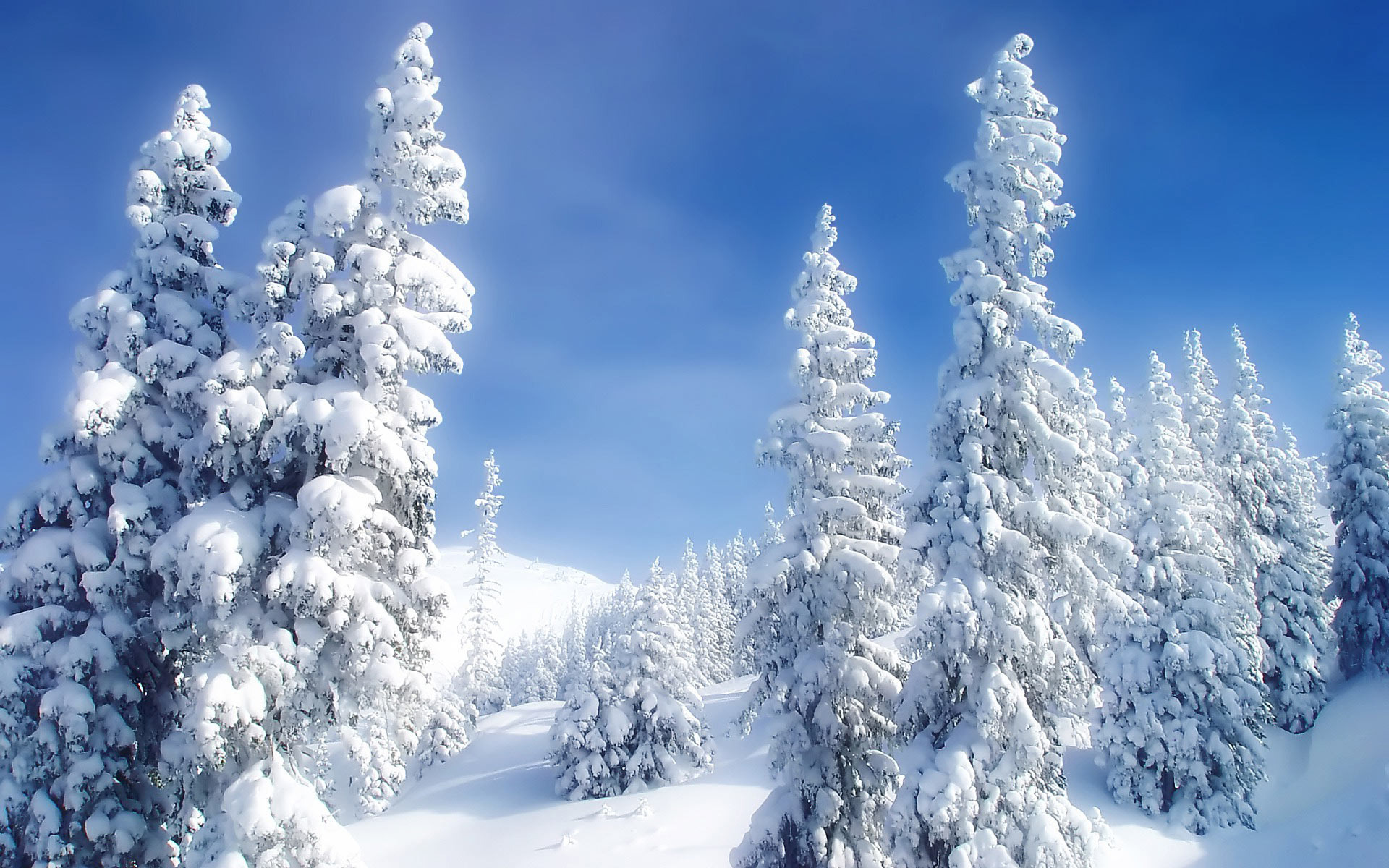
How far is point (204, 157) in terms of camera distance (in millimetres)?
13820

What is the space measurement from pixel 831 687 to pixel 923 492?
14.9ft

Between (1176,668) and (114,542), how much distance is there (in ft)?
99.5

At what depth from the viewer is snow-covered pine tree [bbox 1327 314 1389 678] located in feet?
108

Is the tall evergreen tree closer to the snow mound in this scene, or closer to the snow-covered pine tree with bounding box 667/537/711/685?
the snow mound

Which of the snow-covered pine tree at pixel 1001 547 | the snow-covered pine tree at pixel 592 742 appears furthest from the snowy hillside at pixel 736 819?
the snow-covered pine tree at pixel 1001 547

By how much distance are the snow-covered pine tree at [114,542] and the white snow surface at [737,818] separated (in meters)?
16.8

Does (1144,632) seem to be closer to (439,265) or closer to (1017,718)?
(1017,718)

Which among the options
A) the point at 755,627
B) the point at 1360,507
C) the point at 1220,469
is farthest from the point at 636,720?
the point at 1360,507

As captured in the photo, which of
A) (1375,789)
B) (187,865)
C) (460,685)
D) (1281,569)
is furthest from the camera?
(460,685)

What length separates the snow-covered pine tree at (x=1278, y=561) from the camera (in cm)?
3281

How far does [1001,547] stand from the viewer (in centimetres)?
1461

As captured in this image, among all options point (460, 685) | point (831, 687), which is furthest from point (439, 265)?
point (460, 685)

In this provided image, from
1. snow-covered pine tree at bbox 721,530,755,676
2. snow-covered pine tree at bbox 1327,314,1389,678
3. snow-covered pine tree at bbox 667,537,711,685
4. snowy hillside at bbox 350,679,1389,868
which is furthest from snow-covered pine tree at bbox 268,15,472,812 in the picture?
snow-covered pine tree at bbox 667,537,711,685

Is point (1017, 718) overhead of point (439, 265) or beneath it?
beneath
